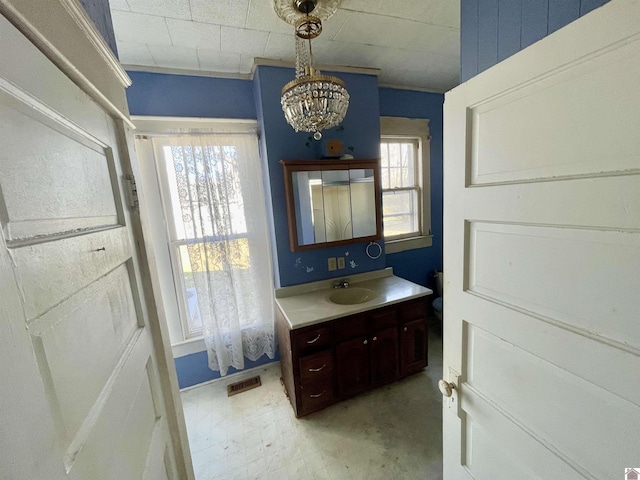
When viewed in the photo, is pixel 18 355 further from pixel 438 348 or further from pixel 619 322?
pixel 438 348

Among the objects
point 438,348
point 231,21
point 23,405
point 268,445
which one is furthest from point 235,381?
point 231,21

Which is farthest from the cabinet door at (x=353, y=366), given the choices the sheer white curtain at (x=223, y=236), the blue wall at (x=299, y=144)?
the sheer white curtain at (x=223, y=236)

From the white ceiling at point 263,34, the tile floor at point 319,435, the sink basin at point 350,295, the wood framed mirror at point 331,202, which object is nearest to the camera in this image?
the white ceiling at point 263,34

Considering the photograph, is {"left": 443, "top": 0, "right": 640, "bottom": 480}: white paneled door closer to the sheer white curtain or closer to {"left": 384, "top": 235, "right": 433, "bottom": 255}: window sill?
the sheer white curtain

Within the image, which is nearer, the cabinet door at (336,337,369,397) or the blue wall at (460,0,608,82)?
the blue wall at (460,0,608,82)

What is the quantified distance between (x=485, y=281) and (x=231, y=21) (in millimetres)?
1768

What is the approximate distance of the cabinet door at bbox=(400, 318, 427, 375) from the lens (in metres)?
2.02

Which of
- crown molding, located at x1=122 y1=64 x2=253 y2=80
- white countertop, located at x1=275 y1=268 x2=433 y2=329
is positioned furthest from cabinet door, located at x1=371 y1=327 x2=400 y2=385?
crown molding, located at x1=122 y1=64 x2=253 y2=80

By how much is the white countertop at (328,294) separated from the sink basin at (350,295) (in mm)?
48

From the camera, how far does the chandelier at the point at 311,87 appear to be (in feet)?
3.57

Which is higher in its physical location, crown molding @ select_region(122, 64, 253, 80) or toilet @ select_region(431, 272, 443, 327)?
crown molding @ select_region(122, 64, 253, 80)

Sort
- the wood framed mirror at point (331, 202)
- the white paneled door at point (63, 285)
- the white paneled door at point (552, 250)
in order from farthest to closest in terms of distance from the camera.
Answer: the wood framed mirror at point (331, 202)
the white paneled door at point (552, 250)
the white paneled door at point (63, 285)

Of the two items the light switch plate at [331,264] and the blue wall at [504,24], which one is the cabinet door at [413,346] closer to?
the light switch plate at [331,264]

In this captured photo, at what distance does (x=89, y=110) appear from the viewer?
621 mm
